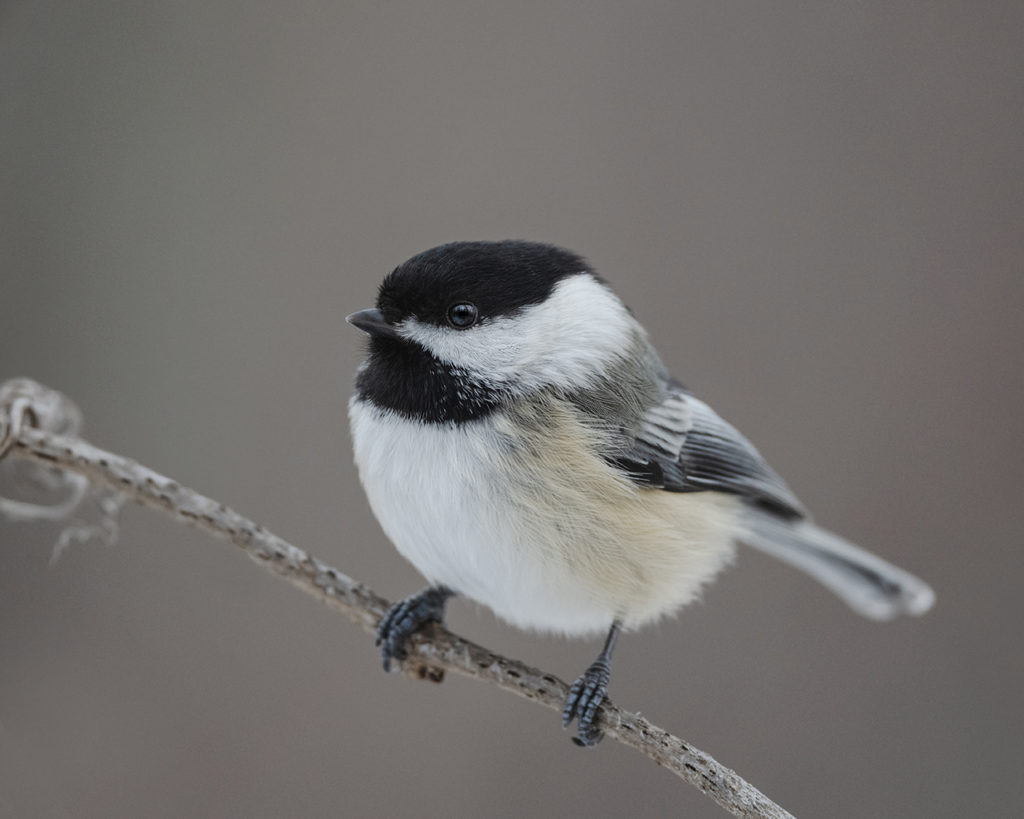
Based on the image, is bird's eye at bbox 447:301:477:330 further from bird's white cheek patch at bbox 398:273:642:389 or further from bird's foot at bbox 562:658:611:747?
bird's foot at bbox 562:658:611:747

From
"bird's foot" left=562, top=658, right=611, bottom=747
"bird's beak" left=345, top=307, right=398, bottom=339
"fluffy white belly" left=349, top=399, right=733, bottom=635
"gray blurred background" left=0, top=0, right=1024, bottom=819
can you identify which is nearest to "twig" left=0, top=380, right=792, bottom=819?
"bird's foot" left=562, top=658, right=611, bottom=747

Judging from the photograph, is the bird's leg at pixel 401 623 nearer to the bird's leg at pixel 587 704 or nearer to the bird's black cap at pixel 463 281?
the bird's leg at pixel 587 704

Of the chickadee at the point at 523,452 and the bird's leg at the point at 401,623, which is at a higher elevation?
the chickadee at the point at 523,452

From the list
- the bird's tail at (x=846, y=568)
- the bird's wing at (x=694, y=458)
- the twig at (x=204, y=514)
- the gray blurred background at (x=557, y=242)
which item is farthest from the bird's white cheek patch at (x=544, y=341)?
the gray blurred background at (x=557, y=242)

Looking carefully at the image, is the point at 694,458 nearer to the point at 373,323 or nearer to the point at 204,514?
the point at 373,323

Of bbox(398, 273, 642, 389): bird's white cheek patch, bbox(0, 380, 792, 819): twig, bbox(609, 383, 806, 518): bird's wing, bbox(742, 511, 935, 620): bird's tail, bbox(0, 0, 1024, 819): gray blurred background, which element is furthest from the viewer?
bbox(0, 0, 1024, 819): gray blurred background

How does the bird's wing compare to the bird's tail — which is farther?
the bird's tail
